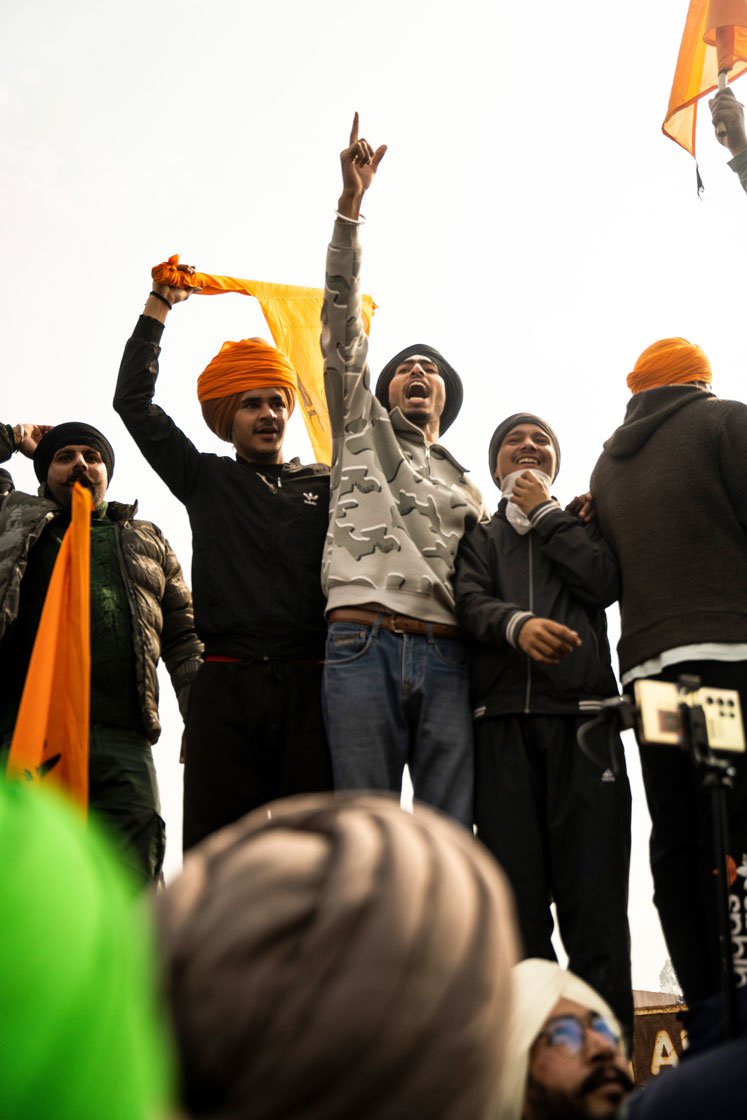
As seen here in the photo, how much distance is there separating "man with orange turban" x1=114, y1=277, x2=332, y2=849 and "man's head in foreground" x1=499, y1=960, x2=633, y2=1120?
7.21ft

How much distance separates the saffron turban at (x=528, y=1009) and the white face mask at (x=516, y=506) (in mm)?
2406

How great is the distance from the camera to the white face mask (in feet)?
14.4

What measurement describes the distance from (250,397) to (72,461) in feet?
2.97

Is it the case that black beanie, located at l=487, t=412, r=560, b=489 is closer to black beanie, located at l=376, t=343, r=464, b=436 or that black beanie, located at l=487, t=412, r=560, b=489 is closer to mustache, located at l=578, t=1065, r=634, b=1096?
black beanie, located at l=376, t=343, r=464, b=436

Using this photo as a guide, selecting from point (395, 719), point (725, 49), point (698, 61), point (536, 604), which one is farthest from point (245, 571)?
point (698, 61)

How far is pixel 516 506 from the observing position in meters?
4.48

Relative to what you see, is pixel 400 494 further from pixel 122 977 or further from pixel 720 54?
pixel 122 977

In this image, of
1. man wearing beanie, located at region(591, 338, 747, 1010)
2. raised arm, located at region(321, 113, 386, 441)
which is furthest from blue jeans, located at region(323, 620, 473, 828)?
raised arm, located at region(321, 113, 386, 441)

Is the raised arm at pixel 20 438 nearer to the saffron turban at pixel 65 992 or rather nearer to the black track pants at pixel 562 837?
the black track pants at pixel 562 837

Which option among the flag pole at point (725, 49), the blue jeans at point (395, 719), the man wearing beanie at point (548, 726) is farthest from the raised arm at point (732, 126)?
the blue jeans at point (395, 719)

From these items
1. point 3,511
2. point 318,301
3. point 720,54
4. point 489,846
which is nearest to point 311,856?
point 489,846

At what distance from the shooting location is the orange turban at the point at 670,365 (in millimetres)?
4504

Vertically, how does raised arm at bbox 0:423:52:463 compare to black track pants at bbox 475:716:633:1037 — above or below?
above

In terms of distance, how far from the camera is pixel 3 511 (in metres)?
5.15
